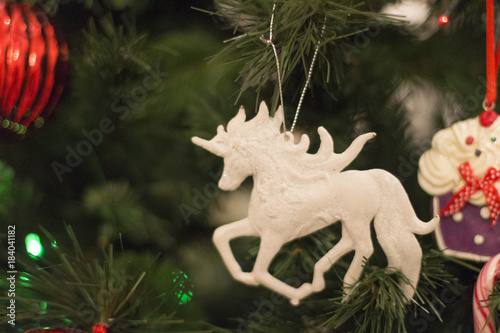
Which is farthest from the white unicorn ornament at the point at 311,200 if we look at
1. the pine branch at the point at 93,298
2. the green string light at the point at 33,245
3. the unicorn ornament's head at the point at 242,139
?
the green string light at the point at 33,245

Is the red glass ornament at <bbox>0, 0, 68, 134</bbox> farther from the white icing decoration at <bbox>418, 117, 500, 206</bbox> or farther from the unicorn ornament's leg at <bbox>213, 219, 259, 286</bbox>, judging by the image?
the white icing decoration at <bbox>418, 117, 500, 206</bbox>

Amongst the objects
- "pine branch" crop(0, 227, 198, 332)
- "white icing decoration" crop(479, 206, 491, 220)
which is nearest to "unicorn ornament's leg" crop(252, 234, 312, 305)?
"pine branch" crop(0, 227, 198, 332)

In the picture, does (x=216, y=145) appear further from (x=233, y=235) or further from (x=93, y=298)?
(x=93, y=298)

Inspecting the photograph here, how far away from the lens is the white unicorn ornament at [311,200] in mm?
575

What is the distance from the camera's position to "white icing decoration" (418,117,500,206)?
23.7 inches

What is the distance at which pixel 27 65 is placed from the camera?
23.8 inches

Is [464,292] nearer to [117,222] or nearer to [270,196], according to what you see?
[270,196]

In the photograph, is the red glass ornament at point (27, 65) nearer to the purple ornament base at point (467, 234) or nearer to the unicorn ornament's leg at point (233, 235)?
the unicorn ornament's leg at point (233, 235)

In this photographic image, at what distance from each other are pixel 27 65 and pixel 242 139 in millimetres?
256

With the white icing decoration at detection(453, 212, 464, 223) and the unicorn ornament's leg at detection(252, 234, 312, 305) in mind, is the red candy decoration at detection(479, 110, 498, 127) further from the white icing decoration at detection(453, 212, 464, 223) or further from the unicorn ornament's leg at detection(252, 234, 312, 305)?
the unicorn ornament's leg at detection(252, 234, 312, 305)

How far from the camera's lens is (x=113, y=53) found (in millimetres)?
687

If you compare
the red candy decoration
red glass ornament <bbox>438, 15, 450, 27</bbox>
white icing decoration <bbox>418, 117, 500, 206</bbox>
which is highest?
red glass ornament <bbox>438, 15, 450, 27</bbox>

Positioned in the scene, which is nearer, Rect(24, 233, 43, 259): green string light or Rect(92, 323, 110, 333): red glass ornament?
Rect(92, 323, 110, 333): red glass ornament

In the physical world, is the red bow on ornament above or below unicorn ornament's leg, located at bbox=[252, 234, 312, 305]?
above
